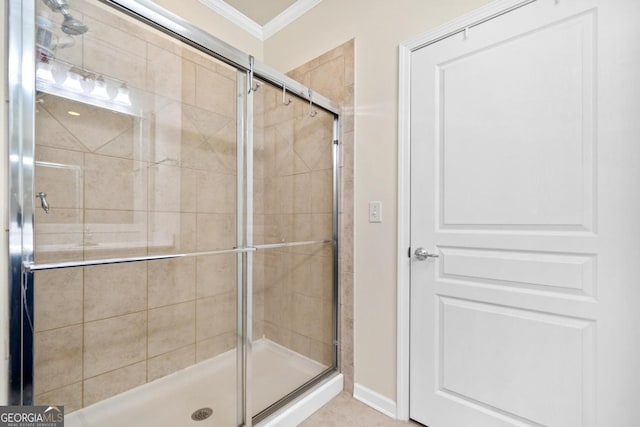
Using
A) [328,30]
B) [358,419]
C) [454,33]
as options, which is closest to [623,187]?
[454,33]

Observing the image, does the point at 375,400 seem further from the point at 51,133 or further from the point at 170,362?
the point at 51,133

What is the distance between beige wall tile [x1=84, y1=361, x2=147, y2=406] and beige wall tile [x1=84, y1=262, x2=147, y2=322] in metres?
0.32

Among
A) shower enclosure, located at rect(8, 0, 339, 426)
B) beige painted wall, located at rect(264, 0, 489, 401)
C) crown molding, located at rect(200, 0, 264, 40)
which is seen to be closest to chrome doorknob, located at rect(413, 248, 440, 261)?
beige painted wall, located at rect(264, 0, 489, 401)

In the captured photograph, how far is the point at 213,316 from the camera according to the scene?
1.86 meters

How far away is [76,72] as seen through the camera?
1305mm

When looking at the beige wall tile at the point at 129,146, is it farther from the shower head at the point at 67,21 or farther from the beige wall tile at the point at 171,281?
the beige wall tile at the point at 171,281

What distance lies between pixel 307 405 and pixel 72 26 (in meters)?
2.04

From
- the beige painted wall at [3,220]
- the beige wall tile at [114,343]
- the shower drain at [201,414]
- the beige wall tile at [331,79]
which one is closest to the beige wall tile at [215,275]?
the beige wall tile at [114,343]

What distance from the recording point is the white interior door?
3.61 ft

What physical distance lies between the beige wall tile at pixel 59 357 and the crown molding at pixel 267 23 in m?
2.20

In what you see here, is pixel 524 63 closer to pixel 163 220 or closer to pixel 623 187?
pixel 623 187

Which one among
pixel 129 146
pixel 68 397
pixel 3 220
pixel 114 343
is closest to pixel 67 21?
pixel 129 146

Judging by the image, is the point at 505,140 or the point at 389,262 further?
the point at 389,262

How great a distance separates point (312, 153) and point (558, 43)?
1294mm
